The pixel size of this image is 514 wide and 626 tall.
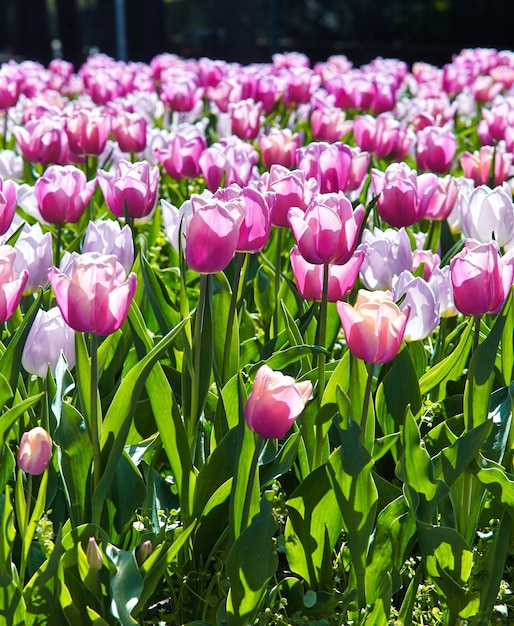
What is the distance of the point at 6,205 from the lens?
74.3 inches

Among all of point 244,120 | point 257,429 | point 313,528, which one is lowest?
point 313,528

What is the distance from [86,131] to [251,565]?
181 cm

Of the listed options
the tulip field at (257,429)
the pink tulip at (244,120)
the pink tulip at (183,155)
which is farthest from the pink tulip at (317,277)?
the pink tulip at (244,120)

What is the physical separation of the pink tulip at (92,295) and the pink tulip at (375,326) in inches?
13.4

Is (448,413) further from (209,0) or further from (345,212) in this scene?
(209,0)

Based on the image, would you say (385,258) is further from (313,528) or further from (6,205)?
(6,205)

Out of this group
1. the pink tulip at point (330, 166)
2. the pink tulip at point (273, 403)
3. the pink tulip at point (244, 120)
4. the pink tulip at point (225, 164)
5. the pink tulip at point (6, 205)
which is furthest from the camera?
the pink tulip at point (244, 120)

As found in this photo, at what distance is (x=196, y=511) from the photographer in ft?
5.53

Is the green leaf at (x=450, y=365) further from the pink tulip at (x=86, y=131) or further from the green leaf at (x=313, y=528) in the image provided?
the pink tulip at (x=86, y=131)

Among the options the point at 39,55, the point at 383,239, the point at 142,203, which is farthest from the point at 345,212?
the point at 39,55

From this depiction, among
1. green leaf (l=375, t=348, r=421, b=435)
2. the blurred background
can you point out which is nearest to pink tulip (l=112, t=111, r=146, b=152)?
green leaf (l=375, t=348, r=421, b=435)

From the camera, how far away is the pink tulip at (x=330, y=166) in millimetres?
2369

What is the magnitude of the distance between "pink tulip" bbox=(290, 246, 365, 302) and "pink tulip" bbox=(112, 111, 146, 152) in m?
1.62

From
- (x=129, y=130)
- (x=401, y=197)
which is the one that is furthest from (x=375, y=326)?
(x=129, y=130)
